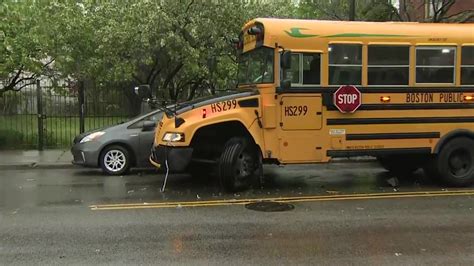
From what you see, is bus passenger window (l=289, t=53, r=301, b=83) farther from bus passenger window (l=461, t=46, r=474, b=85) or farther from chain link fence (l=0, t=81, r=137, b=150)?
chain link fence (l=0, t=81, r=137, b=150)

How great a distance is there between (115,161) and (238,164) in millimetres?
3503

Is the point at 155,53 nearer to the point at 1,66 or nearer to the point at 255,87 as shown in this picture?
the point at 1,66

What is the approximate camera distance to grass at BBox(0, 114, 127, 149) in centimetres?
1673

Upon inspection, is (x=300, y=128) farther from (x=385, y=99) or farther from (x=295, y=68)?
(x=385, y=99)

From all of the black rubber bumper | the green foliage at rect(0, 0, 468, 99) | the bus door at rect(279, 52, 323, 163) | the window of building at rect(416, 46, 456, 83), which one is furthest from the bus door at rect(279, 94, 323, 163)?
the green foliage at rect(0, 0, 468, 99)

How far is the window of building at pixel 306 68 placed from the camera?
31.8 ft

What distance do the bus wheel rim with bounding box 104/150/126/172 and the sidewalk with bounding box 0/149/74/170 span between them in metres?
2.08

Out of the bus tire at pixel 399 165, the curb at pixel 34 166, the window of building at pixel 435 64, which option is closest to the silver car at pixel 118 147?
the curb at pixel 34 166

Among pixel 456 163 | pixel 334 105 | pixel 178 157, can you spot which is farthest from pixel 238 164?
pixel 456 163

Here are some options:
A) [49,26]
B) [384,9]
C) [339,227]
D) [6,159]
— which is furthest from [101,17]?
[339,227]

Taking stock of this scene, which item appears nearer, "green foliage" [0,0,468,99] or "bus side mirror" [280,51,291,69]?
"bus side mirror" [280,51,291,69]

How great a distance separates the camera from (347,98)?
987cm

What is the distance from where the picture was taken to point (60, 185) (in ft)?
35.1

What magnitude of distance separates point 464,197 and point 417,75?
236 centimetres
